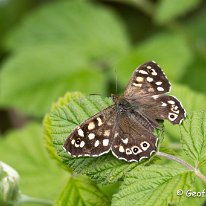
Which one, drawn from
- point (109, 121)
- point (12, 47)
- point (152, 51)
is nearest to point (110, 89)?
point (152, 51)

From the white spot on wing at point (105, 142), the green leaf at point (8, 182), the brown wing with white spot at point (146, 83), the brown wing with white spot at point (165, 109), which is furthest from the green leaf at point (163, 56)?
the white spot on wing at point (105, 142)

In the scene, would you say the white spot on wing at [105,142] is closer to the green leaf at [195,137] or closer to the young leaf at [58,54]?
the green leaf at [195,137]

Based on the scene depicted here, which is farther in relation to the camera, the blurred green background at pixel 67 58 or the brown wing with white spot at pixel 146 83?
the blurred green background at pixel 67 58

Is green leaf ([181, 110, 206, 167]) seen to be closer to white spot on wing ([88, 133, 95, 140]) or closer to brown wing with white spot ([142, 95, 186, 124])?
brown wing with white spot ([142, 95, 186, 124])

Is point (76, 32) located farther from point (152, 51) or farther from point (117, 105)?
point (117, 105)

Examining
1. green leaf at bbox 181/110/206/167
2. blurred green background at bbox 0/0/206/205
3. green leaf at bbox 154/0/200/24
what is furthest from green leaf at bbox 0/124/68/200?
green leaf at bbox 154/0/200/24
